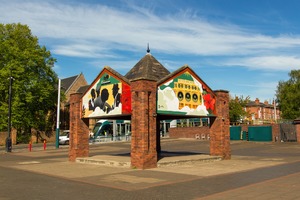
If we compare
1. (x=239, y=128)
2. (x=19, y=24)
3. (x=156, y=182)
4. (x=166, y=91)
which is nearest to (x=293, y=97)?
(x=239, y=128)

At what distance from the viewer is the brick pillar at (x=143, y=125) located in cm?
1646

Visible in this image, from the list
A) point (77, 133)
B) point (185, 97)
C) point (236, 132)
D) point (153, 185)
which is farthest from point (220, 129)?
point (236, 132)

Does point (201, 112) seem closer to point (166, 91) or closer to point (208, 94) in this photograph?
point (208, 94)

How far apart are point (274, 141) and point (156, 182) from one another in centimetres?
3344

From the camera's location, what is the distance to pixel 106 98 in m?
19.2

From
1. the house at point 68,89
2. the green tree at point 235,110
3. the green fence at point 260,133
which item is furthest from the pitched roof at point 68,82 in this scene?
the green fence at point 260,133

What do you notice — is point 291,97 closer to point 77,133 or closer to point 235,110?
point 235,110

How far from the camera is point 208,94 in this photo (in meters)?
20.6

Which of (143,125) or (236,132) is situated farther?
(236,132)

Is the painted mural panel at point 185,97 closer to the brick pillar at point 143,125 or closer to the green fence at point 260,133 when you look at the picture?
the brick pillar at point 143,125

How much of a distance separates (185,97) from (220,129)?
129 inches

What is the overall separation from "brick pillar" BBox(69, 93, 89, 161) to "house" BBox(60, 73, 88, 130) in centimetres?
4432

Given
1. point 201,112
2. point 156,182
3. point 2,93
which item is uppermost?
point 2,93

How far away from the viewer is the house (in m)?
64.2
